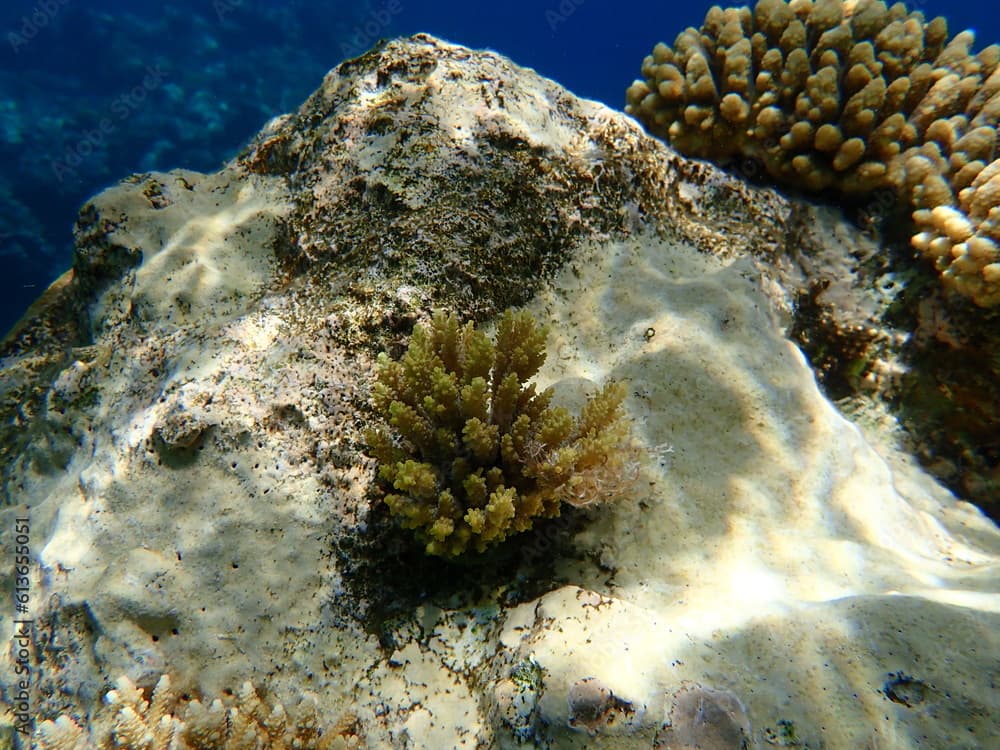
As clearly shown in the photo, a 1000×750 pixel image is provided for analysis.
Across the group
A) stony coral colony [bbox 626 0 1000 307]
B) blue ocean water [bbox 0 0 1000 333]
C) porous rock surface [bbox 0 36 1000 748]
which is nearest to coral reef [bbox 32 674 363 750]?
porous rock surface [bbox 0 36 1000 748]

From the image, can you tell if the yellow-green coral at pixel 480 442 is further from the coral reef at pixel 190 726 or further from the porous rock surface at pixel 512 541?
the coral reef at pixel 190 726

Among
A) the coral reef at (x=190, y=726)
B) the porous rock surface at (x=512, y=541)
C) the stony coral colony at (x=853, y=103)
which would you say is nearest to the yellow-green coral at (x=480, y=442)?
the porous rock surface at (x=512, y=541)

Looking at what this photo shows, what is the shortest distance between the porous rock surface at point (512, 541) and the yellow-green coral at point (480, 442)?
0.23 meters

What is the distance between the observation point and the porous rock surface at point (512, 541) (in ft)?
5.98

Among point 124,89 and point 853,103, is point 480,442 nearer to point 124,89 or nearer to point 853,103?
point 853,103

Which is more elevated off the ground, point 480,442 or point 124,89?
point 124,89

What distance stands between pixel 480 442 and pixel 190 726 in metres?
1.55

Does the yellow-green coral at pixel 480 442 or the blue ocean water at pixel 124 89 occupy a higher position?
the blue ocean water at pixel 124 89

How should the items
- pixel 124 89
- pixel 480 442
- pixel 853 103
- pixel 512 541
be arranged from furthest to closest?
1. pixel 124 89
2. pixel 853 103
3. pixel 512 541
4. pixel 480 442

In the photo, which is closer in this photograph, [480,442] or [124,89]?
[480,442]

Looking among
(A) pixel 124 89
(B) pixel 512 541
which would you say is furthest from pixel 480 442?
(A) pixel 124 89

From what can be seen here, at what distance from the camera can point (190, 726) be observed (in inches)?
79.4

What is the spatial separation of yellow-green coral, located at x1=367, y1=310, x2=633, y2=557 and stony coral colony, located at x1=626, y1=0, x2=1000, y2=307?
2.79 meters

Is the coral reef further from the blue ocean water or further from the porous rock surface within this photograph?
the blue ocean water
